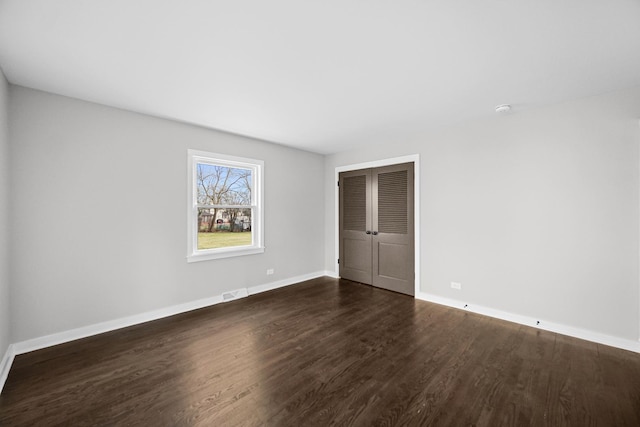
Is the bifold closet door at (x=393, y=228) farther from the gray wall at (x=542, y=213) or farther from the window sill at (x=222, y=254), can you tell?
the window sill at (x=222, y=254)

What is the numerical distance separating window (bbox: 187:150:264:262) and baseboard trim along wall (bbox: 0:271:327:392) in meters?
0.61

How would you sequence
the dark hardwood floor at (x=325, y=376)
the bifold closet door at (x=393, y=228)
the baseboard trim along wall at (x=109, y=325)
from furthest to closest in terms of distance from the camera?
the bifold closet door at (x=393, y=228), the baseboard trim along wall at (x=109, y=325), the dark hardwood floor at (x=325, y=376)

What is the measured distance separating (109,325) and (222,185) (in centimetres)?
218

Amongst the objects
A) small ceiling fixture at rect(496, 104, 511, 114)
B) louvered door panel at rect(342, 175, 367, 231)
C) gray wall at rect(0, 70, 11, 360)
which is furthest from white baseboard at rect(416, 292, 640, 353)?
gray wall at rect(0, 70, 11, 360)

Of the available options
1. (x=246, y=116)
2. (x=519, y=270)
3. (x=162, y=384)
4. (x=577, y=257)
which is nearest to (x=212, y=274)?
(x=162, y=384)

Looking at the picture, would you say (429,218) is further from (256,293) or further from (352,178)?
(256,293)

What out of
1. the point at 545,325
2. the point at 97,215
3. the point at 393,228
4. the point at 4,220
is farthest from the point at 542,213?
the point at 4,220

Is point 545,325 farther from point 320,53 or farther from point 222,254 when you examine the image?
point 222,254

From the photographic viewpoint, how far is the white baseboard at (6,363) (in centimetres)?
204

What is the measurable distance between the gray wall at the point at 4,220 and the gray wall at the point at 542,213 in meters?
4.56

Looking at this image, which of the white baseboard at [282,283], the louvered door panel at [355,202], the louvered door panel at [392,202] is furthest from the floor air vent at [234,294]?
the louvered door panel at [392,202]

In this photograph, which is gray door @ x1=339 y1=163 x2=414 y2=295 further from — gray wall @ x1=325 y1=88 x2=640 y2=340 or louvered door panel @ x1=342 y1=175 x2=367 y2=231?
gray wall @ x1=325 y1=88 x2=640 y2=340

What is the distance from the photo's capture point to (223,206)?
395cm

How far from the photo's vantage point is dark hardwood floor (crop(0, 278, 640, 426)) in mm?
1710
